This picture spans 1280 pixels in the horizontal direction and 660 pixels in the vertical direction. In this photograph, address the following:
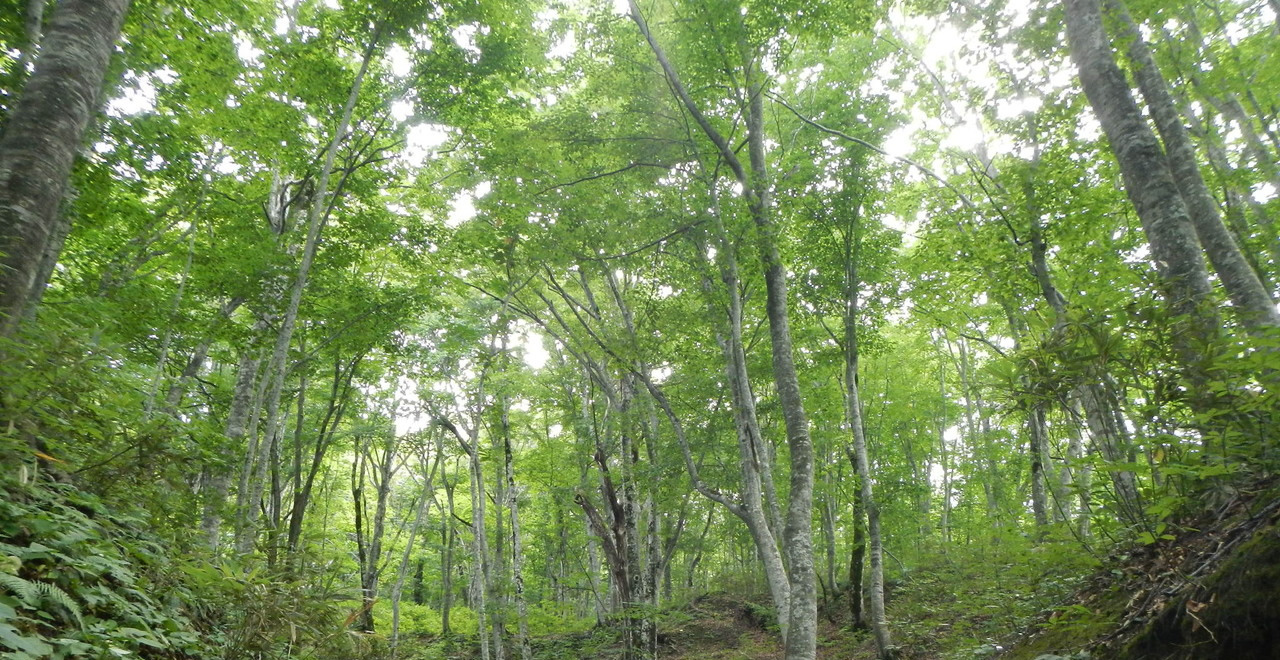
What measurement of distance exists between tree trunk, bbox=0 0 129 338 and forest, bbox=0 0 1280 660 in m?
0.02

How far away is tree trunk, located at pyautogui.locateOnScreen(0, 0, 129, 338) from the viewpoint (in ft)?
12.2

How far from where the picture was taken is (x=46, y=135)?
4035mm

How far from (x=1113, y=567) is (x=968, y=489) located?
548 inches

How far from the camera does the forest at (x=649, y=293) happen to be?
11.9ft

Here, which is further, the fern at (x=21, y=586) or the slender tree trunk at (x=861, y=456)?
the slender tree trunk at (x=861, y=456)

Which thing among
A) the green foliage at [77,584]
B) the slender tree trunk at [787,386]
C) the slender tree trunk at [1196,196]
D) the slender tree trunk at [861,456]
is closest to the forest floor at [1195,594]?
the slender tree trunk at [1196,196]

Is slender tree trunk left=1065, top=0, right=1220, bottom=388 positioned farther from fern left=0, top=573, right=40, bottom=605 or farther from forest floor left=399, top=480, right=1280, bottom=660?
fern left=0, top=573, right=40, bottom=605

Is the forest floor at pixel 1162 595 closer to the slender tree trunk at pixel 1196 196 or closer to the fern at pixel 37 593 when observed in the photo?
the slender tree trunk at pixel 1196 196

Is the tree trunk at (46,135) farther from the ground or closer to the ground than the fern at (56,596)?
farther from the ground

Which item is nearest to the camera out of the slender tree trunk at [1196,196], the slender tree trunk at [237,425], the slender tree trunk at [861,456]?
the slender tree trunk at [1196,196]

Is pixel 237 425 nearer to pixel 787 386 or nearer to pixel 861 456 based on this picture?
pixel 787 386

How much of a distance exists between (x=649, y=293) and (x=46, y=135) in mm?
9264

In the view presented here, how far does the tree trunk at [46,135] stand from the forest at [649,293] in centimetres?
2

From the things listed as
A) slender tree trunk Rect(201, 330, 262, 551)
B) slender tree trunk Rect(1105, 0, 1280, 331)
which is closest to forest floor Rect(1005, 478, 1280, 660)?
slender tree trunk Rect(1105, 0, 1280, 331)
